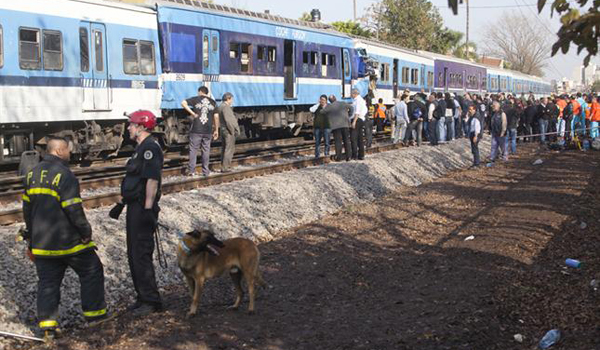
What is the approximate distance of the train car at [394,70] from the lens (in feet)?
100

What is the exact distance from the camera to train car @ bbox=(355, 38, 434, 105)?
30527 millimetres

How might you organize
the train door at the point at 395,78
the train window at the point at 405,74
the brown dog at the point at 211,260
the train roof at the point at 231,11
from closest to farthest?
the brown dog at the point at 211,260
the train roof at the point at 231,11
the train door at the point at 395,78
the train window at the point at 405,74

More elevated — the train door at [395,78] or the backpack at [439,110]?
the train door at [395,78]

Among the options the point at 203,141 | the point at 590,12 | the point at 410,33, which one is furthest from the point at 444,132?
the point at 410,33

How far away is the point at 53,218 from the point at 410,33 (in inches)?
2182

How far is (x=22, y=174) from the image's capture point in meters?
12.8

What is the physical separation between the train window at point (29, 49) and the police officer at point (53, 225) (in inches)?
316

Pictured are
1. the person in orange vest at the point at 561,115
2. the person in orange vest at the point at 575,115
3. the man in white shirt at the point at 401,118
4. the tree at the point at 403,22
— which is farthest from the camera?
the tree at the point at 403,22

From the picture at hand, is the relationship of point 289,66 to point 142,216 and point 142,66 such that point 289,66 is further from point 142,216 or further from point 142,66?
point 142,216

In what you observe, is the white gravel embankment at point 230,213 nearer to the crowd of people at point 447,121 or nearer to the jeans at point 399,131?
the crowd of people at point 447,121

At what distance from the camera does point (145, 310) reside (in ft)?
22.7

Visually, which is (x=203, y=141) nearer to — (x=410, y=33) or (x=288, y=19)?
(x=288, y=19)

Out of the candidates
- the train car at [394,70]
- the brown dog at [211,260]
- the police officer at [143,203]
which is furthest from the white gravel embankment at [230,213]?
the train car at [394,70]

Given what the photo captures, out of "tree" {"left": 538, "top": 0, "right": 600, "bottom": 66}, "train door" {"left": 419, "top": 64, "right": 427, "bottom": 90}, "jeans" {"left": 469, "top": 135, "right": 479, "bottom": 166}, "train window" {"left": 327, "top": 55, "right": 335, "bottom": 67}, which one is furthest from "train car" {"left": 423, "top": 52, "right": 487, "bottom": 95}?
"tree" {"left": 538, "top": 0, "right": 600, "bottom": 66}
